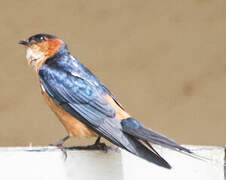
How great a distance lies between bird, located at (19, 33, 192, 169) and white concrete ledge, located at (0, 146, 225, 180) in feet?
0.12

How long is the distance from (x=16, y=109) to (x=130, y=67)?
484 millimetres

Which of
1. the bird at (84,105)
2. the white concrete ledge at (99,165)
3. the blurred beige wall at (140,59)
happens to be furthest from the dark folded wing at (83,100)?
the blurred beige wall at (140,59)

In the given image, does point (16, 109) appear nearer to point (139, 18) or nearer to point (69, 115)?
point (139, 18)

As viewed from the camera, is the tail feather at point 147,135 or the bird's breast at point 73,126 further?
the bird's breast at point 73,126

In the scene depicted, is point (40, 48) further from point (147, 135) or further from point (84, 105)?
point (147, 135)

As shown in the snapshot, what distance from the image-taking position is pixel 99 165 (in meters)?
1.71

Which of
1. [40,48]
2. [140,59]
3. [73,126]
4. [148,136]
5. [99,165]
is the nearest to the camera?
[99,165]

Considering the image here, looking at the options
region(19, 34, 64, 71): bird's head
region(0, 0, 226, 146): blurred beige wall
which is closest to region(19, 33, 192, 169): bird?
region(19, 34, 64, 71): bird's head

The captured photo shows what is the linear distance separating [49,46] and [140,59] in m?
0.85

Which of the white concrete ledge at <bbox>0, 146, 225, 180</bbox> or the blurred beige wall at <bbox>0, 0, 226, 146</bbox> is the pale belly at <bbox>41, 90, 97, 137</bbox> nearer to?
the white concrete ledge at <bbox>0, 146, 225, 180</bbox>

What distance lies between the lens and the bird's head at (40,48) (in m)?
2.29

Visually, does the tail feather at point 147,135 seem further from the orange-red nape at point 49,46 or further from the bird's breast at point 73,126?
the orange-red nape at point 49,46

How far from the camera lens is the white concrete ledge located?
1.59m

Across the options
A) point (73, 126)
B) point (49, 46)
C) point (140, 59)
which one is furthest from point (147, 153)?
point (140, 59)
